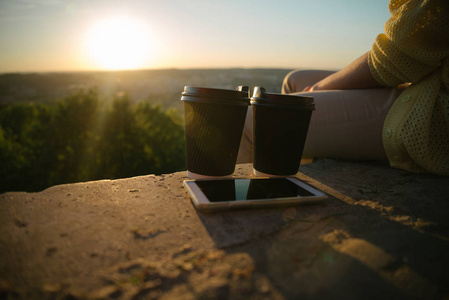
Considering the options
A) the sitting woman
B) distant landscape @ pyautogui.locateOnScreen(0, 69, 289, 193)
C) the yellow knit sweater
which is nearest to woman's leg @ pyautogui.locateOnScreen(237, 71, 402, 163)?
the sitting woman

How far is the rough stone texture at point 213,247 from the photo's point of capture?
730mm

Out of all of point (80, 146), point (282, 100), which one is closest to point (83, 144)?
point (80, 146)

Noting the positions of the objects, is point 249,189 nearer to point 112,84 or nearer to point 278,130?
point 278,130

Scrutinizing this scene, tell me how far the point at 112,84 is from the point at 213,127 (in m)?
21.1

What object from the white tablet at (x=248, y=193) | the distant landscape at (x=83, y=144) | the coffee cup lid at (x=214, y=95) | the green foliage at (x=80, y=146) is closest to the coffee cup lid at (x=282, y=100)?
the coffee cup lid at (x=214, y=95)

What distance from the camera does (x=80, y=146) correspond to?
40.1 feet

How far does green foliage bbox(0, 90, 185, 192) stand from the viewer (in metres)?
11.8

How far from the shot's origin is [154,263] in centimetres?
83

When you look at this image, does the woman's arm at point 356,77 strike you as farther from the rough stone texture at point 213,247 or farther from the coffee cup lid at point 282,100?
the rough stone texture at point 213,247

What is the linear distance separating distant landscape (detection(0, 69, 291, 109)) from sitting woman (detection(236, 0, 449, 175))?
11.1 meters

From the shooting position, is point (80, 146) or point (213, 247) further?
point (80, 146)

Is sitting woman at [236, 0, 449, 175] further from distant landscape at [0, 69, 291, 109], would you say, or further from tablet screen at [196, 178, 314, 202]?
distant landscape at [0, 69, 291, 109]

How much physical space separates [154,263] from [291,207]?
0.66 m

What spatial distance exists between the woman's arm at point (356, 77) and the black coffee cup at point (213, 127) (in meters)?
0.91
